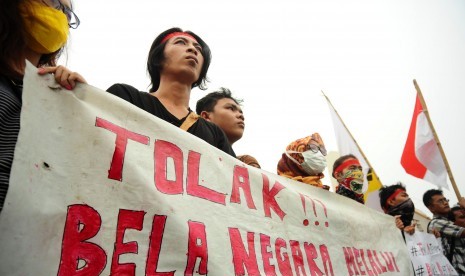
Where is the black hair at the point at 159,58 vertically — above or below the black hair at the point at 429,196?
Result: above

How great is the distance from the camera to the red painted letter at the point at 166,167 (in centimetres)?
118

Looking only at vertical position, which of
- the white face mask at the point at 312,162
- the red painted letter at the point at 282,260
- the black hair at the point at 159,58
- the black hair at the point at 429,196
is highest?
the black hair at the point at 159,58

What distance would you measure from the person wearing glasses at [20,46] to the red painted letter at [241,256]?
0.82 m

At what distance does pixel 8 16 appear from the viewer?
3.75 feet

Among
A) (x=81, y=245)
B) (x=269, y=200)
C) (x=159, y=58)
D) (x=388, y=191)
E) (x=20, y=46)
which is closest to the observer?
(x=81, y=245)

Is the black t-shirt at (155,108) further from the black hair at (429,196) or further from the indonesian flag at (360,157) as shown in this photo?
the black hair at (429,196)

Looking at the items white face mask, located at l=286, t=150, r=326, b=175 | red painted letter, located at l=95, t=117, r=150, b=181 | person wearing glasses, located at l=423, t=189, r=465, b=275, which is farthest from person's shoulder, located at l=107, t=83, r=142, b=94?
person wearing glasses, located at l=423, t=189, r=465, b=275

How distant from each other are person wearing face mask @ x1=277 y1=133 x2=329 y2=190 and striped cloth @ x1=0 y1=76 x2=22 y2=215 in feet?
5.95

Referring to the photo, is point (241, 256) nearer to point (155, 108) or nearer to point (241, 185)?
point (241, 185)

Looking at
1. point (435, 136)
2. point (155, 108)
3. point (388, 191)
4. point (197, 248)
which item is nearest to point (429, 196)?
point (435, 136)

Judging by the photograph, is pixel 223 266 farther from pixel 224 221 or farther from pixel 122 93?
pixel 122 93

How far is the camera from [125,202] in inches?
41.1

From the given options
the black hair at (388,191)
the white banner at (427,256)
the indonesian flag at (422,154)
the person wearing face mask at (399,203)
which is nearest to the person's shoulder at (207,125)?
the white banner at (427,256)

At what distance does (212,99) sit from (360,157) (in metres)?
3.36
